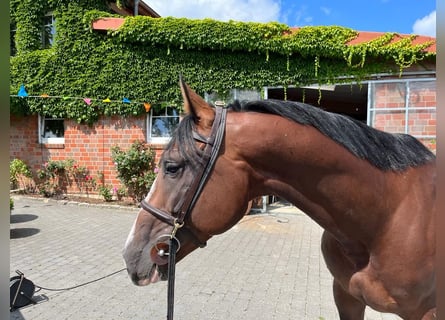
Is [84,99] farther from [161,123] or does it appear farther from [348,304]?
[348,304]

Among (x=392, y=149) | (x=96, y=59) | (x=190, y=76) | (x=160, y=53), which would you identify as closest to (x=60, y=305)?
(x=392, y=149)

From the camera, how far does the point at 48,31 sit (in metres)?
10.5

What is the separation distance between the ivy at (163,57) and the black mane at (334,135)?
639 cm

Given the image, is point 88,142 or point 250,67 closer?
point 250,67

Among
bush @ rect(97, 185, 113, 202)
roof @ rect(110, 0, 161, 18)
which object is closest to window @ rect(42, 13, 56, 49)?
roof @ rect(110, 0, 161, 18)

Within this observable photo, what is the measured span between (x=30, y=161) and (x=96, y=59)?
408cm

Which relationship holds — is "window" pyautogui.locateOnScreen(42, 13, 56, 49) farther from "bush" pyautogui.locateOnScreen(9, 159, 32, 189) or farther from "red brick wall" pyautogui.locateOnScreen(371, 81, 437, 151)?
"red brick wall" pyautogui.locateOnScreen(371, 81, 437, 151)

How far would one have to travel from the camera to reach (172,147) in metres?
1.41

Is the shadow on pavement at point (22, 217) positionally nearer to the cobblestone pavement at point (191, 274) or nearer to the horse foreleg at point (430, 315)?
the cobblestone pavement at point (191, 274)

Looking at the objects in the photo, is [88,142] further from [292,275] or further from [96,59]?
[292,275]

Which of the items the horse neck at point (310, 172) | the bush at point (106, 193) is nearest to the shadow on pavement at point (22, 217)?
the bush at point (106, 193)

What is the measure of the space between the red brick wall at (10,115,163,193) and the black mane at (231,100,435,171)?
25.5 ft

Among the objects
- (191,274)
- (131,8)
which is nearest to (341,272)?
(191,274)

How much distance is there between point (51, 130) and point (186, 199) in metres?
10.6
